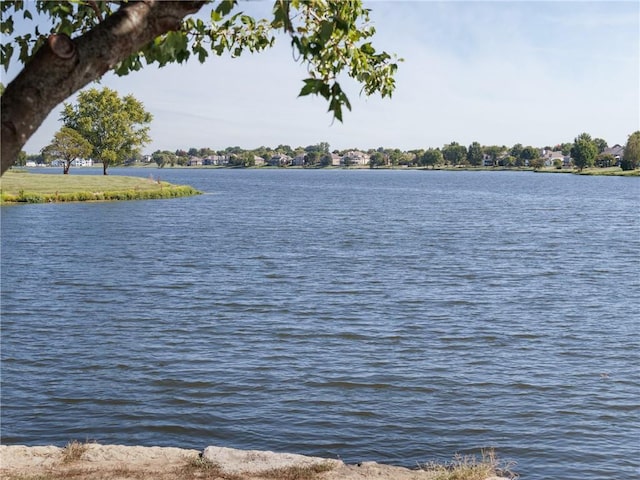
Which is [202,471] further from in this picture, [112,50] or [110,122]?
[110,122]

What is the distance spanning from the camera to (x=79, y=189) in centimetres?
9381

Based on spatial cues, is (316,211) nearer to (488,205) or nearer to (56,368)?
(488,205)

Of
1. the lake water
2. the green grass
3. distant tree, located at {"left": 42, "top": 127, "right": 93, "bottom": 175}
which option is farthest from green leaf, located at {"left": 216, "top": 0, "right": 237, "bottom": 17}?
distant tree, located at {"left": 42, "top": 127, "right": 93, "bottom": 175}

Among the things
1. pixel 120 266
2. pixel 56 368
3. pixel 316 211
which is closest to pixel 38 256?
pixel 120 266

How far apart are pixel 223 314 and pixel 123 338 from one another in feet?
14.8

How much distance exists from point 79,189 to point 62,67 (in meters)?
92.4

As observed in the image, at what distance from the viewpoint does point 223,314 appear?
27.8 m

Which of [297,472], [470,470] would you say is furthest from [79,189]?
[470,470]

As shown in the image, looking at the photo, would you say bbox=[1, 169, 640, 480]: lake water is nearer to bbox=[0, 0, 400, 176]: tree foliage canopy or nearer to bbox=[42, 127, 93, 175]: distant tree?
bbox=[0, 0, 400, 176]: tree foliage canopy

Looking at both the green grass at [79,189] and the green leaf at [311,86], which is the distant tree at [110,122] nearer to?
the green grass at [79,189]

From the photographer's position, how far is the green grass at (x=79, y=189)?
8506cm

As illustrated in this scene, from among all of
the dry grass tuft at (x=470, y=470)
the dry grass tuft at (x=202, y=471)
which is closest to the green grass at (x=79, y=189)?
the dry grass tuft at (x=202, y=471)

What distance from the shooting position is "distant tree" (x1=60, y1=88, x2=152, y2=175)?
433ft

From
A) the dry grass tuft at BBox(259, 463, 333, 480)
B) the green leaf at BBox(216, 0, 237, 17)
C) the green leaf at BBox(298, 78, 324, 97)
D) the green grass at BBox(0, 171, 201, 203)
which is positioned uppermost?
the green leaf at BBox(216, 0, 237, 17)
